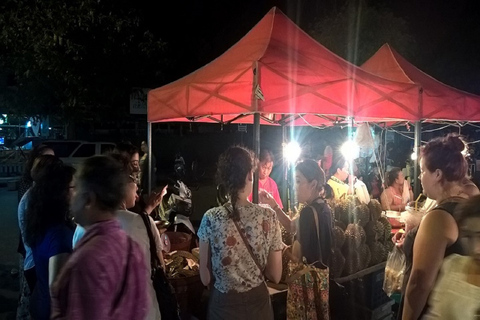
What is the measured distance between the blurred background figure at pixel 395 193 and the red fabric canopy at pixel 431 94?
1279 mm

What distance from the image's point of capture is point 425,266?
2.02 metres

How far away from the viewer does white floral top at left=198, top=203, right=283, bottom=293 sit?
252cm

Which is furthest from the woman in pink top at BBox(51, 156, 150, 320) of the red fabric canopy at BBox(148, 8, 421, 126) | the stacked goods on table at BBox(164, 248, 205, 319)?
the red fabric canopy at BBox(148, 8, 421, 126)

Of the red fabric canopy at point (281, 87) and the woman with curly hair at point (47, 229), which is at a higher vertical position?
the red fabric canopy at point (281, 87)

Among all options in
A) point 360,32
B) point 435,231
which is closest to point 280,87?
point 435,231

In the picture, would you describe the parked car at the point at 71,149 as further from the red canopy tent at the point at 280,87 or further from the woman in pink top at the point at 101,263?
the woman in pink top at the point at 101,263

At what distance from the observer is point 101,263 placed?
5.34ft

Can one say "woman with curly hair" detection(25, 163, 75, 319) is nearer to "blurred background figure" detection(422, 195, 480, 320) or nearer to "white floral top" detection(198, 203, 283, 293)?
"white floral top" detection(198, 203, 283, 293)

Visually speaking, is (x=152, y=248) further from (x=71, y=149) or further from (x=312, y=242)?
(x=71, y=149)

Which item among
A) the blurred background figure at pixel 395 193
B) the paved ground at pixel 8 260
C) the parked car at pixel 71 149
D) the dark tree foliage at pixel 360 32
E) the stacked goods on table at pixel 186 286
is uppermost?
the dark tree foliage at pixel 360 32

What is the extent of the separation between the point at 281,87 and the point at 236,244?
5.61ft

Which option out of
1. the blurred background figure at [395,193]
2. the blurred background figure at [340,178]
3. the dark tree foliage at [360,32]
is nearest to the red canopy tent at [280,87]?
the blurred background figure at [340,178]

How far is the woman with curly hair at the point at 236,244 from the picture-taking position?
2.52 m

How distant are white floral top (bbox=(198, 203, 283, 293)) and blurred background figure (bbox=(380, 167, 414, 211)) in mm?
4456
